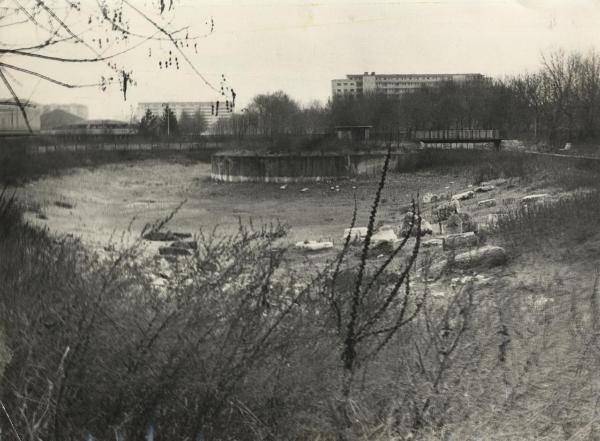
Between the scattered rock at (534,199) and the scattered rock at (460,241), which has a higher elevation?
the scattered rock at (534,199)

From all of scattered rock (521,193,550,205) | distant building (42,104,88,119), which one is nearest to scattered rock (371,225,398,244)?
scattered rock (521,193,550,205)

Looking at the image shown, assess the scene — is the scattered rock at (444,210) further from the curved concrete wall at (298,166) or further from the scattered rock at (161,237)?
the scattered rock at (161,237)

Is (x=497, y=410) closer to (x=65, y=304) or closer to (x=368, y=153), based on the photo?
→ (x=65, y=304)

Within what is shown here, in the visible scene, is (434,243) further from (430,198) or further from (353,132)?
(353,132)

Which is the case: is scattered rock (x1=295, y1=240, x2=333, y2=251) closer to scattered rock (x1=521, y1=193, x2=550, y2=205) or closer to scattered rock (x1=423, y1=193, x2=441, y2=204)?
scattered rock (x1=423, y1=193, x2=441, y2=204)

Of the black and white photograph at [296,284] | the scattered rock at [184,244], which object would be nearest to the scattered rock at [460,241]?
the black and white photograph at [296,284]
